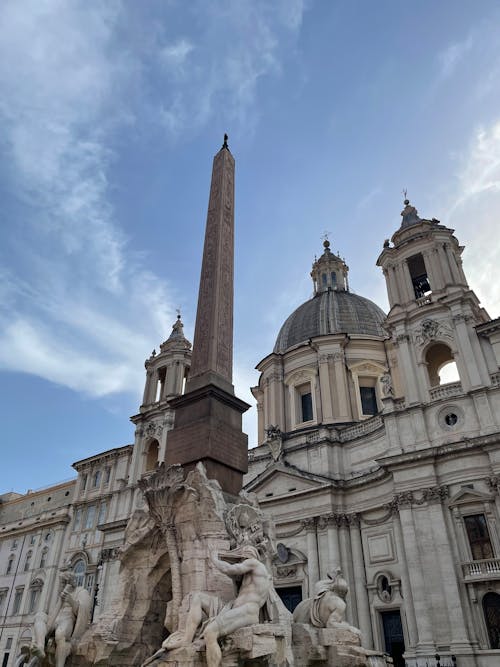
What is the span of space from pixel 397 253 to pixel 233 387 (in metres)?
19.8

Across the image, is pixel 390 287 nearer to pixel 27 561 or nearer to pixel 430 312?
pixel 430 312

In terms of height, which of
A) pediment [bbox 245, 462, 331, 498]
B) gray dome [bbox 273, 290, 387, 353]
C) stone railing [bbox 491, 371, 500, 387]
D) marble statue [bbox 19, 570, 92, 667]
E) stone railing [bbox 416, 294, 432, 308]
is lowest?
marble statue [bbox 19, 570, 92, 667]

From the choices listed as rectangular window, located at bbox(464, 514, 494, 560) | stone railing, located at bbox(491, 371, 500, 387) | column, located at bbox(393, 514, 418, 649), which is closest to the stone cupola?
stone railing, located at bbox(491, 371, 500, 387)

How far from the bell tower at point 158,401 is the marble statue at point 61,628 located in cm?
2279

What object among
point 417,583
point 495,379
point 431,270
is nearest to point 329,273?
point 431,270

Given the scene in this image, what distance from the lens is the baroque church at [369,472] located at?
19578mm

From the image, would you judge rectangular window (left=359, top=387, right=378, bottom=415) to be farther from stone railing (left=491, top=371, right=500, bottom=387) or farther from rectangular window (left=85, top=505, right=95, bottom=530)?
rectangular window (left=85, top=505, right=95, bottom=530)

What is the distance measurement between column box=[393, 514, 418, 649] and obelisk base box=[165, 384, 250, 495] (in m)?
13.9

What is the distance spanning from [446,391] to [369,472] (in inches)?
209

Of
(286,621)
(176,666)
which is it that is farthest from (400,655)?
(176,666)

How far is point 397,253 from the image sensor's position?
1117 inches

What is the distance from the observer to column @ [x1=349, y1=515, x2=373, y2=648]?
2152 cm

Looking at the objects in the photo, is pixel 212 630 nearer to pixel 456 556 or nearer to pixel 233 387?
pixel 233 387

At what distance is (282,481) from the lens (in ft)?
89.7
